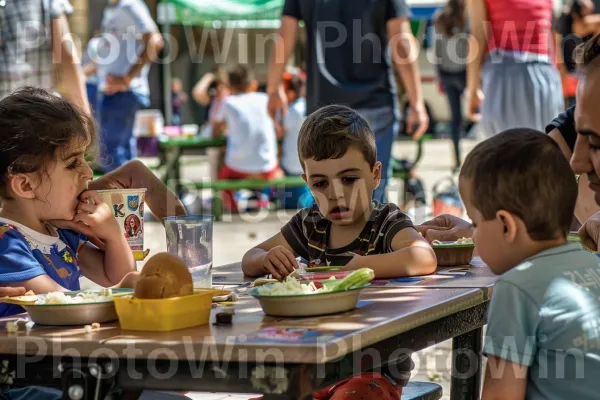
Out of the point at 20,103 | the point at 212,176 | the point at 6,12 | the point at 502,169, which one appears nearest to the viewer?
the point at 502,169

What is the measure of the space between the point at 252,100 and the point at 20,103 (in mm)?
8576

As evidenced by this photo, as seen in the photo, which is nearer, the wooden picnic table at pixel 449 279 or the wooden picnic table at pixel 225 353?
the wooden picnic table at pixel 225 353

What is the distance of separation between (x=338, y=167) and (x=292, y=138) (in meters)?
8.09

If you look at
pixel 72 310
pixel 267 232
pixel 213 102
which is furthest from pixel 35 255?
pixel 213 102

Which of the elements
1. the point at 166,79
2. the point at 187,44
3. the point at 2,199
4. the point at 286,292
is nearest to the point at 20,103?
the point at 2,199

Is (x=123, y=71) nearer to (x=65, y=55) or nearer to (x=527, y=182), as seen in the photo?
(x=65, y=55)

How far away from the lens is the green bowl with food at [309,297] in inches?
98.9

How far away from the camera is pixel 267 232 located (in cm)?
1065

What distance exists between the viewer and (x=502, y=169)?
7.99 ft

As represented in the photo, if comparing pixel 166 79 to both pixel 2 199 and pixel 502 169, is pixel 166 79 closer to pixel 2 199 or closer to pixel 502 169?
pixel 2 199

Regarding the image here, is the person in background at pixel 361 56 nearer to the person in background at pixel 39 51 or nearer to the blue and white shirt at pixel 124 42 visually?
the person in background at pixel 39 51

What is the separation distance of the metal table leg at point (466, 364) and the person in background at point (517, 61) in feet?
12.2

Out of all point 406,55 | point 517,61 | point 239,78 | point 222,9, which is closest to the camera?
point 406,55

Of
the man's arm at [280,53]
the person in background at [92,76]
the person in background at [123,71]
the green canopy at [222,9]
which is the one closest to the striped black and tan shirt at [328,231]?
the man's arm at [280,53]
